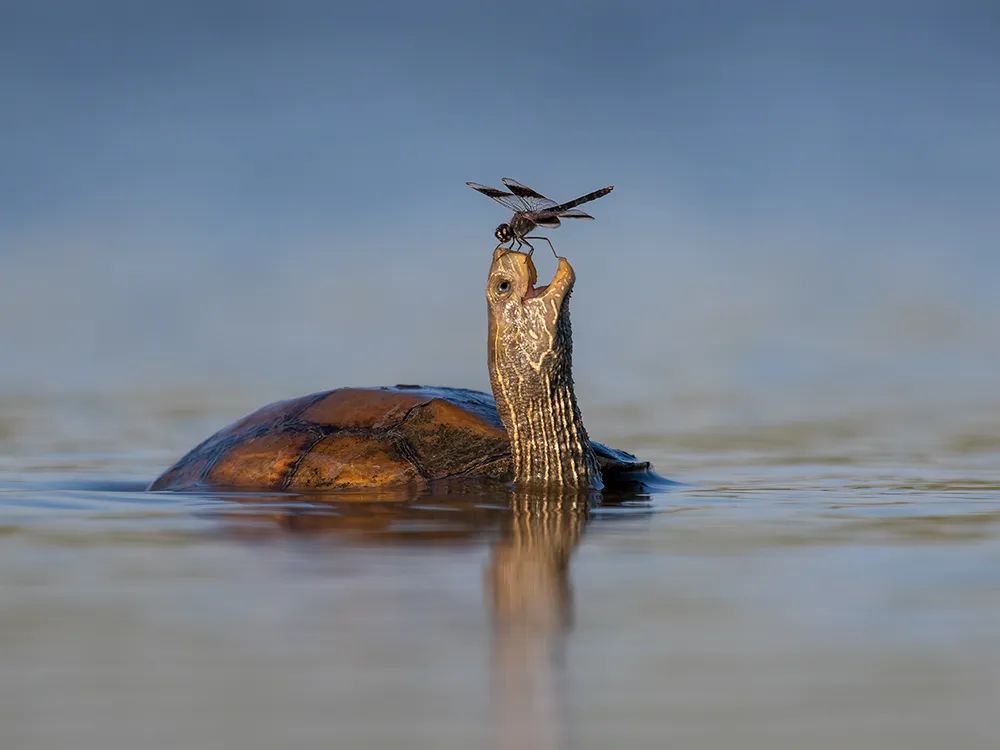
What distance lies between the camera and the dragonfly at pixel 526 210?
6.40 meters

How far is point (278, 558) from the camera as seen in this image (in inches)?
159

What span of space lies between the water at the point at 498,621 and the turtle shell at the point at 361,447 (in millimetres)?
433

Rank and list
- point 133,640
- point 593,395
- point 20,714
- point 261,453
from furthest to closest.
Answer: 1. point 593,395
2. point 261,453
3. point 133,640
4. point 20,714

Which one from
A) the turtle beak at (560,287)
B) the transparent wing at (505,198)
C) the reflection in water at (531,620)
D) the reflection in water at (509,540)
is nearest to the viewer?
the reflection in water at (531,620)

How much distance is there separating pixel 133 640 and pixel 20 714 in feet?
1.80

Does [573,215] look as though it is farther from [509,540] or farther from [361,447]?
[509,540]

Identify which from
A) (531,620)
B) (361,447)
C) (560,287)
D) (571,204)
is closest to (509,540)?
(531,620)

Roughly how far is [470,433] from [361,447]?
0.56m

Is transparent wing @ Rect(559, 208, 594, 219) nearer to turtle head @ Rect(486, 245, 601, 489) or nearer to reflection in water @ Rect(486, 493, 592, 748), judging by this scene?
turtle head @ Rect(486, 245, 601, 489)

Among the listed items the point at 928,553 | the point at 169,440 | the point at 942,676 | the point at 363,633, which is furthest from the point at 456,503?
the point at 169,440

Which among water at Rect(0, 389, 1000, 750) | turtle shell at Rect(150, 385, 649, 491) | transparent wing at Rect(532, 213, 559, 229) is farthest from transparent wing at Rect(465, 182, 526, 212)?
water at Rect(0, 389, 1000, 750)

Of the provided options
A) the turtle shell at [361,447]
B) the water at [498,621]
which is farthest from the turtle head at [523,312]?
the water at [498,621]

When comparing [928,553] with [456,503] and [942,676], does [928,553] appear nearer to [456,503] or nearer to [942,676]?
[942,676]

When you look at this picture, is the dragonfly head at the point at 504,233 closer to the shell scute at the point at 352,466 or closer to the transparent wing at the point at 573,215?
the transparent wing at the point at 573,215
